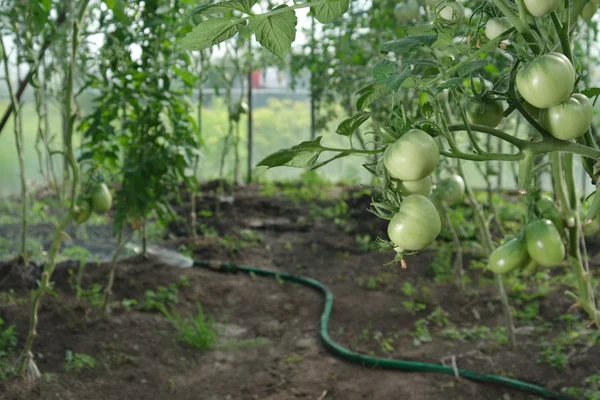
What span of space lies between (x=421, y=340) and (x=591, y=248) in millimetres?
1757

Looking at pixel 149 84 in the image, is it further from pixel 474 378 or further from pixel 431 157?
pixel 431 157

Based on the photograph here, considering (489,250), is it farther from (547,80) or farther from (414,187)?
(547,80)

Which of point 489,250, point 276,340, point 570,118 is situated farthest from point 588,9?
point 276,340

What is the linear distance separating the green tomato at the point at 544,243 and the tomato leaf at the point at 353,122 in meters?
0.57

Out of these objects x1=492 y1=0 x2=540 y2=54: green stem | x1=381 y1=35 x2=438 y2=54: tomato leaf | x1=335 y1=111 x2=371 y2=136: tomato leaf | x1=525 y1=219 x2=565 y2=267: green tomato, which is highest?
x1=492 y1=0 x2=540 y2=54: green stem

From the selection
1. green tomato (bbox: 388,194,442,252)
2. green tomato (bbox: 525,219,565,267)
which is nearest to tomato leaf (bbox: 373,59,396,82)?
green tomato (bbox: 388,194,442,252)

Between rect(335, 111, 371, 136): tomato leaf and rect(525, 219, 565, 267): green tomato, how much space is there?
0.57 metres

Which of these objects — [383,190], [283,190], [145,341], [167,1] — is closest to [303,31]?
[283,190]

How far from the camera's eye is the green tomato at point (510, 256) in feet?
3.94

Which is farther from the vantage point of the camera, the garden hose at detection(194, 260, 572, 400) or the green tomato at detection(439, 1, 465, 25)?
the garden hose at detection(194, 260, 572, 400)

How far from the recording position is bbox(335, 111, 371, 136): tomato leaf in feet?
2.25

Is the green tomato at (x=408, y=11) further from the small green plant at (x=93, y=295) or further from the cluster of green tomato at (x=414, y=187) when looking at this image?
the small green plant at (x=93, y=295)

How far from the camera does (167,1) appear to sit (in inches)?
111

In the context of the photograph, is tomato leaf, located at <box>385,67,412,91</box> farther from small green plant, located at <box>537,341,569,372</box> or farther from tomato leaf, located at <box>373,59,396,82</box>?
small green plant, located at <box>537,341,569,372</box>
